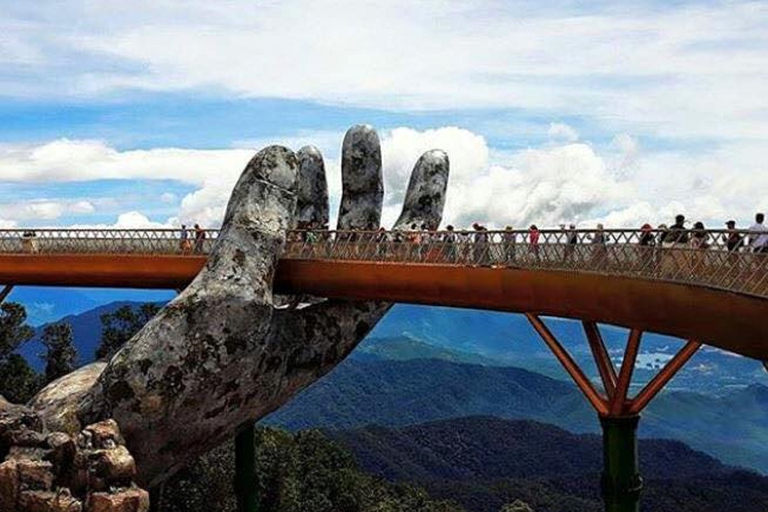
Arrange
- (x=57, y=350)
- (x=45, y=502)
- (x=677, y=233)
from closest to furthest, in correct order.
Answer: (x=677, y=233)
(x=45, y=502)
(x=57, y=350)

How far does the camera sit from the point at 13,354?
70500 mm

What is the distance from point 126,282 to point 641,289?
77.6ft

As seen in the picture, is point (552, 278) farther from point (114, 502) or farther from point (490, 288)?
point (114, 502)

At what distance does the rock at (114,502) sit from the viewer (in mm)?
26781

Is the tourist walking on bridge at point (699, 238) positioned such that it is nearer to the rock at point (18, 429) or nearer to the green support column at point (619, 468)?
the green support column at point (619, 468)

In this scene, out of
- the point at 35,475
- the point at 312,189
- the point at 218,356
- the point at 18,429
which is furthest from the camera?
the point at 312,189

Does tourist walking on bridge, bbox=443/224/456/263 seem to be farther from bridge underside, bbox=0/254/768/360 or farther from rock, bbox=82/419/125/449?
rock, bbox=82/419/125/449

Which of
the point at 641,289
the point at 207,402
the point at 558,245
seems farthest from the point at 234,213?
the point at 641,289

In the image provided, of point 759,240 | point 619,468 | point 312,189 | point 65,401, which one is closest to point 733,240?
point 759,240

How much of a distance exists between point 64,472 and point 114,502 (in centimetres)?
197

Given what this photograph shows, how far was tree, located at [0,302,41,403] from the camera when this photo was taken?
69188 mm

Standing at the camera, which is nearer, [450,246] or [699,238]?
[699,238]

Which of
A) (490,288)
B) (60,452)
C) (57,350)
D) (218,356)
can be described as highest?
(490,288)

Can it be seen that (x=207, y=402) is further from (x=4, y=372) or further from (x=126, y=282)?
(x=4, y=372)
